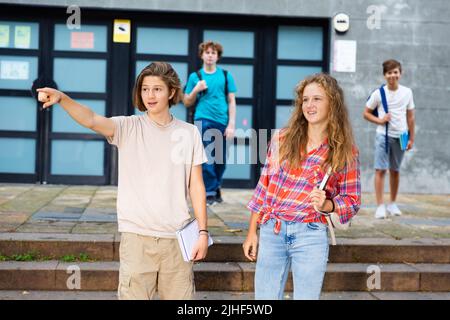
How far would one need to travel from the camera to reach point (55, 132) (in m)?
11.9

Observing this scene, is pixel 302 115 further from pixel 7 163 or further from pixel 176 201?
pixel 7 163

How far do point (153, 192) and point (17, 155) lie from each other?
8.49 meters

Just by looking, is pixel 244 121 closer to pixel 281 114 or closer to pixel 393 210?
pixel 281 114

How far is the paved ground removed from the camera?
720 cm

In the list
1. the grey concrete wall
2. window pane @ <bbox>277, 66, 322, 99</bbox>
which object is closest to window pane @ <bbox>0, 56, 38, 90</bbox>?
the grey concrete wall

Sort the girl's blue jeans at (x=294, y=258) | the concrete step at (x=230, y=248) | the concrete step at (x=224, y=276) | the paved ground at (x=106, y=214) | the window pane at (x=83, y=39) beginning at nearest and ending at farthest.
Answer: the girl's blue jeans at (x=294, y=258)
the concrete step at (x=224, y=276)
the concrete step at (x=230, y=248)
the paved ground at (x=106, y=214)
the window pane at (x=83, y=39)

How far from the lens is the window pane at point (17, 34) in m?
11.7

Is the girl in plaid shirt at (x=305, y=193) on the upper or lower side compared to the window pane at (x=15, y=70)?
lower

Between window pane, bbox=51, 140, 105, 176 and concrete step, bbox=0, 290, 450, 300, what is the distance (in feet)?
20.0

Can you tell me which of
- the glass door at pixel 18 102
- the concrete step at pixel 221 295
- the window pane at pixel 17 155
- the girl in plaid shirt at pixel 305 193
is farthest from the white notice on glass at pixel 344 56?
the girl in plaid shirt at pixel 305 193

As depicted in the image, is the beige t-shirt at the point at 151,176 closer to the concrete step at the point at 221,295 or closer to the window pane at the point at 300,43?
the concrete step at the point at 221,295

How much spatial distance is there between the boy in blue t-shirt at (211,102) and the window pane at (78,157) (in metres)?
3.52

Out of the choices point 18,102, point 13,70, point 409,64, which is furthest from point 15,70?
point 409,64

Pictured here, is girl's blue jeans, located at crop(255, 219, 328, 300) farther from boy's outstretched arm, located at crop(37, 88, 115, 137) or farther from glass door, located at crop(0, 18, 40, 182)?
glass door, located at crop(0, 18, 40, 182)
